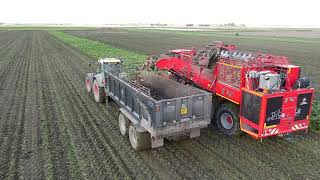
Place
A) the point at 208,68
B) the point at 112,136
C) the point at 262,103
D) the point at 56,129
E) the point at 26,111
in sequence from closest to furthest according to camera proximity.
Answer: the point at 262,103 → the point at 112,136 → the point at 56,129 → the point at 208,68 → the point at 26,111

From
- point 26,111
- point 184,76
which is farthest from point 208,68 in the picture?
point 26,111

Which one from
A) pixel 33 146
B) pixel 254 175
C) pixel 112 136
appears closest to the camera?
pixel 254 175

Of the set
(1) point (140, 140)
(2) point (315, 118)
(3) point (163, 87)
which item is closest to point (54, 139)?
(1) point (140, 140)

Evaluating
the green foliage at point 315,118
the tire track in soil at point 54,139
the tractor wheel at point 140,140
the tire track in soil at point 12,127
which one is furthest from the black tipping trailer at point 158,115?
the green foliage at point 315,118

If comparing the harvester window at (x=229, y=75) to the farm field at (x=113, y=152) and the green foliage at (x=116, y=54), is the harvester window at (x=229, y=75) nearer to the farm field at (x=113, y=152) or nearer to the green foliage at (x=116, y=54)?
the farm field at (x=113, y=152)

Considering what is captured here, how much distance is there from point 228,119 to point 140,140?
3484 millimetres

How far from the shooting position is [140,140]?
324 inches

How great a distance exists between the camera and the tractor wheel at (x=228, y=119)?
368 inches

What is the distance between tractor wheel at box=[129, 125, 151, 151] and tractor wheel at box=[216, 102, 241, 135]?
308 cm

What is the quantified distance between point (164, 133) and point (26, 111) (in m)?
7.72

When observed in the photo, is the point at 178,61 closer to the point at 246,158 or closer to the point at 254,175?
the point at 246,158

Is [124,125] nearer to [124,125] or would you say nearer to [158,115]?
[124,125]

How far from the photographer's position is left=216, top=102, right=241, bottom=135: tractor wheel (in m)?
A: 9.36

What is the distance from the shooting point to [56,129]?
34.2 feet
